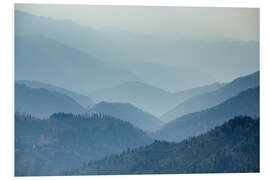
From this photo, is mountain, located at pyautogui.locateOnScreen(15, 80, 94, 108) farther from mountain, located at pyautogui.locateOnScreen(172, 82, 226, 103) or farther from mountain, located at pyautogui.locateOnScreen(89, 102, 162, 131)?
mountain, located at pyautogui.locateOnScreen(172, 82, 226, 103)

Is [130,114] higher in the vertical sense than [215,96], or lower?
lower

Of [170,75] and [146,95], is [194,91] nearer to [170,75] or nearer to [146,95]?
[170,75]

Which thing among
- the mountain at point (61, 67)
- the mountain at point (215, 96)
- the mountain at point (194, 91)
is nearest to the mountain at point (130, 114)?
the mountain at point (215, 96)

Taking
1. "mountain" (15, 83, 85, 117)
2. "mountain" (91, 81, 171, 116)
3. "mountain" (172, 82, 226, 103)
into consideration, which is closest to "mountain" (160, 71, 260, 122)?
"mountain" (172, 82, 226, 103)

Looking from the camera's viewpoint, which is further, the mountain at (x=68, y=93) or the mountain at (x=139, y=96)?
the mountain at (x=139, y=96)

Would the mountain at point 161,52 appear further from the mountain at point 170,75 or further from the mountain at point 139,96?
the mountain at point 139,96

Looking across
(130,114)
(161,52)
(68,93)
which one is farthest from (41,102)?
(161,52)
